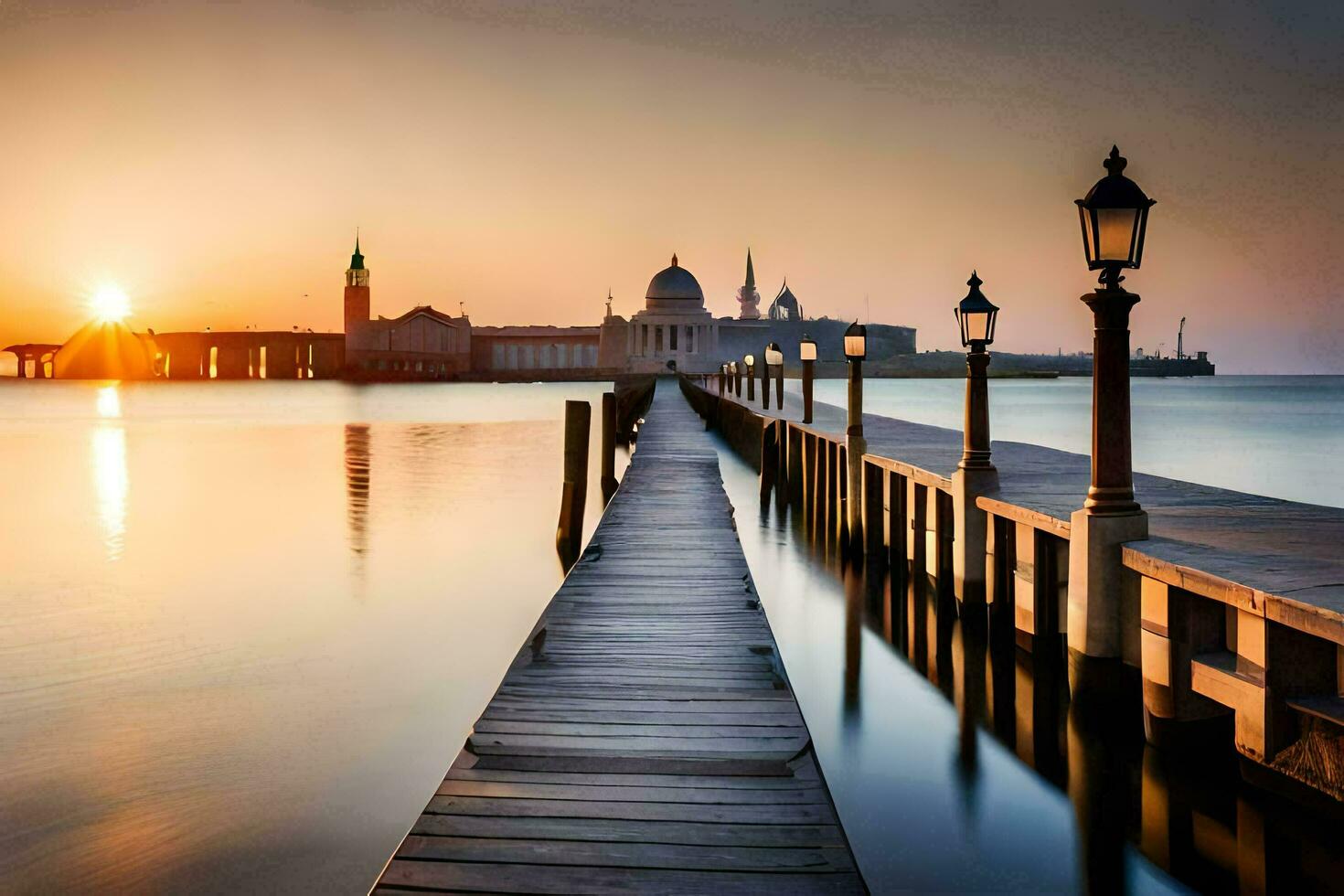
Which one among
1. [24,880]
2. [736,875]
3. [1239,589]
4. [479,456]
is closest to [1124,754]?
[1239,589]

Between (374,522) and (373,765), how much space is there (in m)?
14.6

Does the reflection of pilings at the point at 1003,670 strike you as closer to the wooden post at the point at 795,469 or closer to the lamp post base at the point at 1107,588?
the lamp post base at the point at 1107,588

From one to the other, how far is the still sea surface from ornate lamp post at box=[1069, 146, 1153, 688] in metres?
0.80

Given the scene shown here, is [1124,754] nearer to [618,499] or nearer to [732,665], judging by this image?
[732,665]

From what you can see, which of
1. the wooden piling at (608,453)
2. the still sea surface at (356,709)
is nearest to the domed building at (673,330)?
the wooden piling at (608,453)

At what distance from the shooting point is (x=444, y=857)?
405cm

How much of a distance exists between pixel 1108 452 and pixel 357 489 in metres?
23.5

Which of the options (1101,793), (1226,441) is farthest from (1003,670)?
(1226,441)

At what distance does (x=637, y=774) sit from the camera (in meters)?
4.91

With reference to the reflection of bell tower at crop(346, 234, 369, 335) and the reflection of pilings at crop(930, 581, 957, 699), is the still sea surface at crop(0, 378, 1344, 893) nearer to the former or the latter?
the reflection of pilings at crop(930, 581, 957, 699)

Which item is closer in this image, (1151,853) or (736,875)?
(736,875)

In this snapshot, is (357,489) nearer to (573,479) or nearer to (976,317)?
(573,479)

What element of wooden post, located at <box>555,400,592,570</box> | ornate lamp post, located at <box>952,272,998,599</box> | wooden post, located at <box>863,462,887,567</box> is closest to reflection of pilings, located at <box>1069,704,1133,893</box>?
ornate lamp post, located at <box>952,272,998,599</box>

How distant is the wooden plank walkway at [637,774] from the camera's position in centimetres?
399
